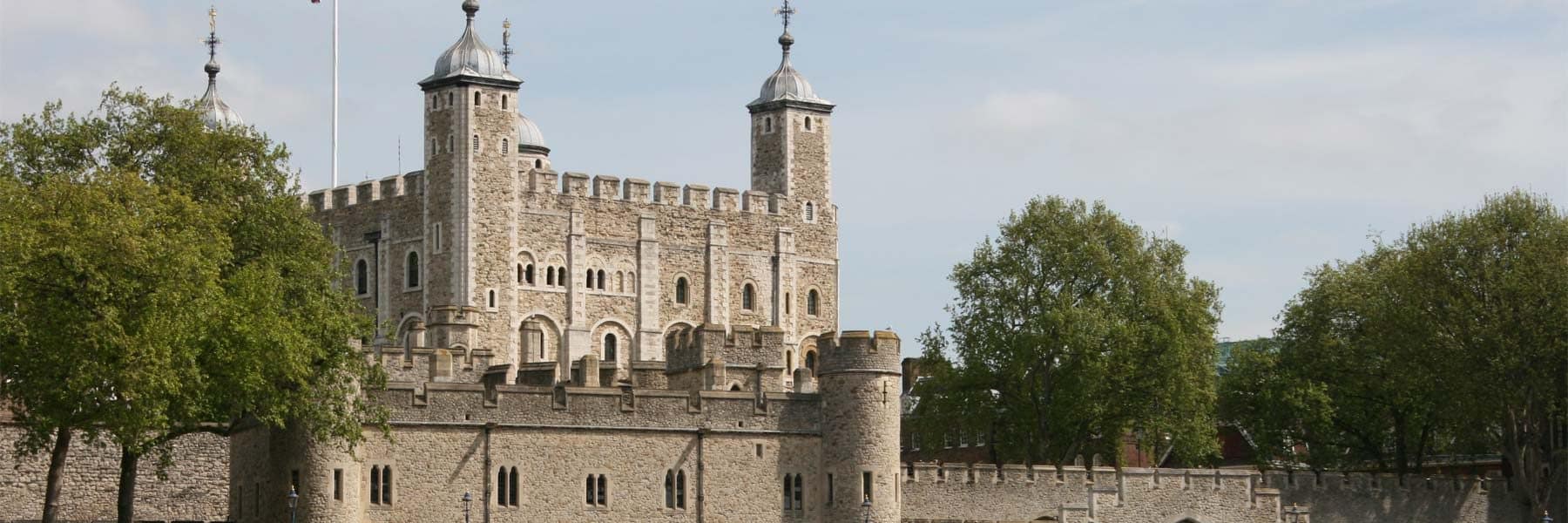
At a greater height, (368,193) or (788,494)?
(368,193)

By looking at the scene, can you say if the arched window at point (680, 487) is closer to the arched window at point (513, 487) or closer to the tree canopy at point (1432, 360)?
the arched window at point (513, 487)

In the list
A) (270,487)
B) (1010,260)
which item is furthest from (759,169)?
(270,487)

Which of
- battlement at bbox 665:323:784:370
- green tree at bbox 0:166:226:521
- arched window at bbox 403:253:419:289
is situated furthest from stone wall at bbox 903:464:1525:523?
arched window at bbox 403:253:419:289

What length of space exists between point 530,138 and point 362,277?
14.0 m

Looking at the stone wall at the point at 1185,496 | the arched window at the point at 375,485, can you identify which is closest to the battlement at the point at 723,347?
the stone wall at the point at 1185,496

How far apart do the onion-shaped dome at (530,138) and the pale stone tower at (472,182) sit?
13.9 meters

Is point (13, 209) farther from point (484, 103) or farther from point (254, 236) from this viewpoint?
point (484, 103)

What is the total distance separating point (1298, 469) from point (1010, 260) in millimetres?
10503

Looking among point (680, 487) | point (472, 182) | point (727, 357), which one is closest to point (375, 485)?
point (680, 487)

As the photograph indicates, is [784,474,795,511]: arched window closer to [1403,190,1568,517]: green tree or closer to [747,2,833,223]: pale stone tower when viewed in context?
[1403,190,1568,517]: green tree

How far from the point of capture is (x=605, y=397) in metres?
59.7

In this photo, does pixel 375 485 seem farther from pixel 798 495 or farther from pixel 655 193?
pixel 655 193

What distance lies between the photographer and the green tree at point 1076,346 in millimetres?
79188

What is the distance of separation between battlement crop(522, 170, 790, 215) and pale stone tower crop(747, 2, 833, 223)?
1.04 meters
